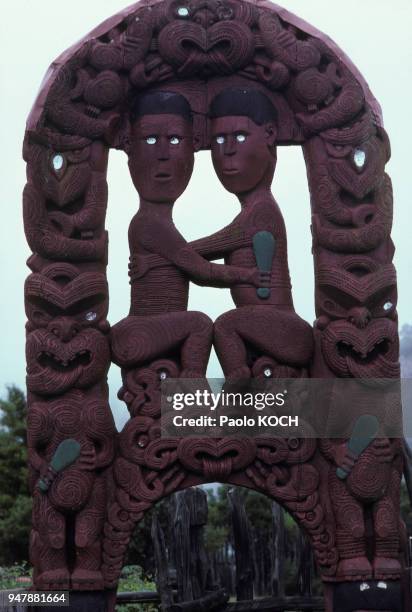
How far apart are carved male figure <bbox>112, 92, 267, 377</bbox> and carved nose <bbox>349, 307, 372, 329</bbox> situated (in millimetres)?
640

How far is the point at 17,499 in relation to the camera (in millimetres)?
15164

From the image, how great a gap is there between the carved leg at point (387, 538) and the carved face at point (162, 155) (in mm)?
2466

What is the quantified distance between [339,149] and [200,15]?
1.31 meters

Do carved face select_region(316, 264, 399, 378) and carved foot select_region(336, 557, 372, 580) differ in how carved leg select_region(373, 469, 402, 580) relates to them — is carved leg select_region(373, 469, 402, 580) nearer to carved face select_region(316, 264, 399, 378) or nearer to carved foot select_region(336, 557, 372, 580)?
carved foot select_region(336, 557, 372, 580)

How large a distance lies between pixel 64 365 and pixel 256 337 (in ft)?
4.12

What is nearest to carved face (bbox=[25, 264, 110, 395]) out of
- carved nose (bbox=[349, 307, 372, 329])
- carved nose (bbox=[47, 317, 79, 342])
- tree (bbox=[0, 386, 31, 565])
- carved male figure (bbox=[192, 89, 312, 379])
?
carved nose (bbox=[47, 317, 79, 342])

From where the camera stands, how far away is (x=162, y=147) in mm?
8086

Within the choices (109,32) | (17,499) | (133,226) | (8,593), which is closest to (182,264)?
(133,226)

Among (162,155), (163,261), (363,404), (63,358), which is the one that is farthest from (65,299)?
(363,404)

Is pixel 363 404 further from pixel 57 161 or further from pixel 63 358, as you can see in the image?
pixel 57 161

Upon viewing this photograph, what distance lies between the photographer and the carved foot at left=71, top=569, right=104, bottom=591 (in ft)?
24.7

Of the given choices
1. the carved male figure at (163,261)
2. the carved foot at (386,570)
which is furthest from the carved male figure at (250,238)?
the carved foot at (386,570)

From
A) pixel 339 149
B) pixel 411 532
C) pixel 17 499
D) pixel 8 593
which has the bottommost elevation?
pixel 8 593

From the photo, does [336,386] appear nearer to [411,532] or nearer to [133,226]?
[133,226]
